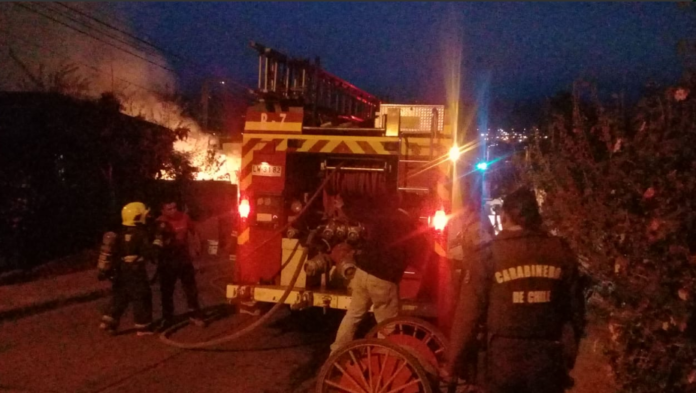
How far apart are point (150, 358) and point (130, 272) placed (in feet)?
4.31

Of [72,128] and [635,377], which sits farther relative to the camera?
[72,128]

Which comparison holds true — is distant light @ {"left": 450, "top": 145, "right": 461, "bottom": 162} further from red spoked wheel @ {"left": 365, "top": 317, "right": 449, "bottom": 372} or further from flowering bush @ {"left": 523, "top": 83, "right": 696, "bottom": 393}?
red spoked wheel @ {"left": 365, "top": 317, "right": 449, "bottom": 372}

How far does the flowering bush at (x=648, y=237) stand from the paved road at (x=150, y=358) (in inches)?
124

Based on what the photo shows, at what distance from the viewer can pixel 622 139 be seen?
555cm

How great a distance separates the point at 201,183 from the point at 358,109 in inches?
459

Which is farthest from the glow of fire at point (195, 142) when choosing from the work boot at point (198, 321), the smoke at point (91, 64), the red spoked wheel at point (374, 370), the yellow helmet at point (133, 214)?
the red spoked wheel at point (374, 370)

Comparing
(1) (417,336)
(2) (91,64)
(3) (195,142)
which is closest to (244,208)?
(1) (417,336)

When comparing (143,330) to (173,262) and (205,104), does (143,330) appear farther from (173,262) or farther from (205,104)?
(205,104)

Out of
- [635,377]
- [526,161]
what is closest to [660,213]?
[635,377]

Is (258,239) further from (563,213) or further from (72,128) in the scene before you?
(72,128)

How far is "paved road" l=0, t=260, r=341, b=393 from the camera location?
7.20 metres

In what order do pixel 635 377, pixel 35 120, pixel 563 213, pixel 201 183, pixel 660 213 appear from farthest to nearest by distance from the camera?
pixel 201 183
pixel 35 120
pixel 563 213
pixel 635 377
pixel 660 213

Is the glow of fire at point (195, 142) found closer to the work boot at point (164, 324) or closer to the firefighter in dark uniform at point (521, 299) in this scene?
the work boot at point (164, 324)

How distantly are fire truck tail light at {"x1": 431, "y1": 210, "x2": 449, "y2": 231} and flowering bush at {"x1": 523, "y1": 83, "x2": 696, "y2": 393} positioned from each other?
2.23 meters
